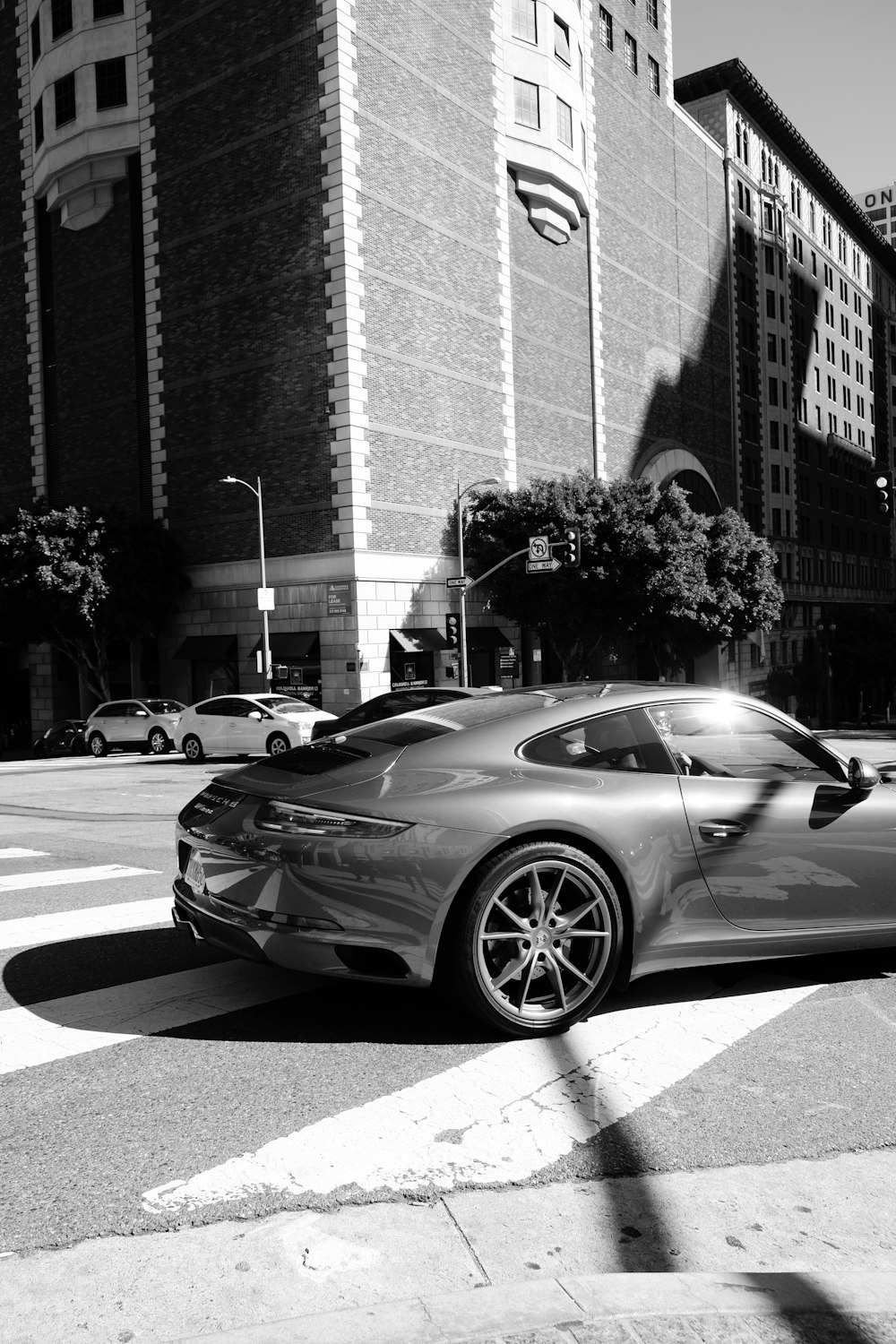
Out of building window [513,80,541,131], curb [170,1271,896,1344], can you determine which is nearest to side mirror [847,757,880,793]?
curb [170,1271,896,1344]

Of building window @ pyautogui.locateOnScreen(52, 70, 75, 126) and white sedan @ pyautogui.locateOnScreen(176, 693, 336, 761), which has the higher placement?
building window @ pyautogui.locateOnScreen(52, 70, 75, 126)

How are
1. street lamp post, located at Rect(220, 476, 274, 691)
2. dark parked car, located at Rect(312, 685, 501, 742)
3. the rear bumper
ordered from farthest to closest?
street lamp post, located at Rect(220, 476, 274, 691) < dark parked car, located at Rect(312, 685, 501, 742) < the rear bumper

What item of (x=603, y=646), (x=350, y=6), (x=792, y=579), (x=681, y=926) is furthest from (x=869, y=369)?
(x=681, y=926)

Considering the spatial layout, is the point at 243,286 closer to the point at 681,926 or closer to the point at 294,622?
the point at 294,622

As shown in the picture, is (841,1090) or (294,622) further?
(294,622)

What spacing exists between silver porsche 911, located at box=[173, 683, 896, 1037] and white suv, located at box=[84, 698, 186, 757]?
26.4m

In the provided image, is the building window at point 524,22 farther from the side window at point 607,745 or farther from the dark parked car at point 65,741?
the side window at point 607,745

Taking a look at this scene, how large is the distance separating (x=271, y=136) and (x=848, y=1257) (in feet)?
123

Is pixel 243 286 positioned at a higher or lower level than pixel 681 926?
higher

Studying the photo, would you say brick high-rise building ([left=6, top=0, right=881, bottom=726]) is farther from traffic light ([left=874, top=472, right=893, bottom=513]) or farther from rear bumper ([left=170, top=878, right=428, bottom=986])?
rear bumper ([left=170, top=878, right=428, bottom=986])

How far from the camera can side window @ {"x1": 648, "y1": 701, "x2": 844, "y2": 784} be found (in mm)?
5148

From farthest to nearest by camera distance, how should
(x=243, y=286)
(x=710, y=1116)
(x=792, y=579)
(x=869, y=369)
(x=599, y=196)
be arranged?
1. (x=869, y=369)
2. (x=792, y=579)
3. (x=599, y=196)
4. (x=243, y=286)
5. (x=710, y=1116)

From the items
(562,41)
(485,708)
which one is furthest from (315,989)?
(562,41)

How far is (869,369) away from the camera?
8769 cm
